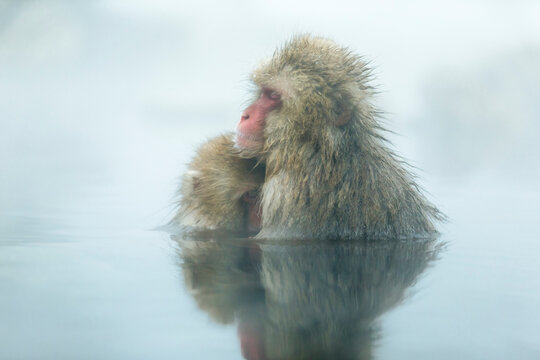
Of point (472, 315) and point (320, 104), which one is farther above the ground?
point (320, 104)

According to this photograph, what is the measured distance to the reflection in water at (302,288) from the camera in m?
1.02

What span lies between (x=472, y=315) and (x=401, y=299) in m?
0.18

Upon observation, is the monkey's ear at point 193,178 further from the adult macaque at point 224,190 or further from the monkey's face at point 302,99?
the monkey's face at point 302,99

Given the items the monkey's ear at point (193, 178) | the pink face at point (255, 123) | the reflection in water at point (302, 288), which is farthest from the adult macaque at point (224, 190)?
the reflection in water at point (302, 288)

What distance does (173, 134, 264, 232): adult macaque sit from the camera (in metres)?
2.71

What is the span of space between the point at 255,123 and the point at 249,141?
0.08 metres

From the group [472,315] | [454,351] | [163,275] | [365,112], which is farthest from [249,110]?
[454,351]

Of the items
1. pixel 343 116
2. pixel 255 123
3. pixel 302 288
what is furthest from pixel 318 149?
pixel 302 288

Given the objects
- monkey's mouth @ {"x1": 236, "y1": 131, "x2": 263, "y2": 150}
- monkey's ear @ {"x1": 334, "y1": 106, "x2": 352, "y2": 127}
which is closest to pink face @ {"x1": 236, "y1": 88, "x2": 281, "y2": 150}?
monkey's mouth @ {"x1": 236, "y1": 131, "x2": 263, "y2": 150}

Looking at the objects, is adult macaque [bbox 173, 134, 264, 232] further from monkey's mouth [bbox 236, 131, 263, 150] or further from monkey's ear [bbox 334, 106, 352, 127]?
monkey's ear [bbox 334, 106, 352, 127]

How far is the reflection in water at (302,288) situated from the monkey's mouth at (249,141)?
0.42 metres

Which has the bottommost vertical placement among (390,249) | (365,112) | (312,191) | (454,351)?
(454,351)

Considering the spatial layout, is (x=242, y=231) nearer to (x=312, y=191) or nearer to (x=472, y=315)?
(x=312, y=191)

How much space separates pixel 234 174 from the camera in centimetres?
272
